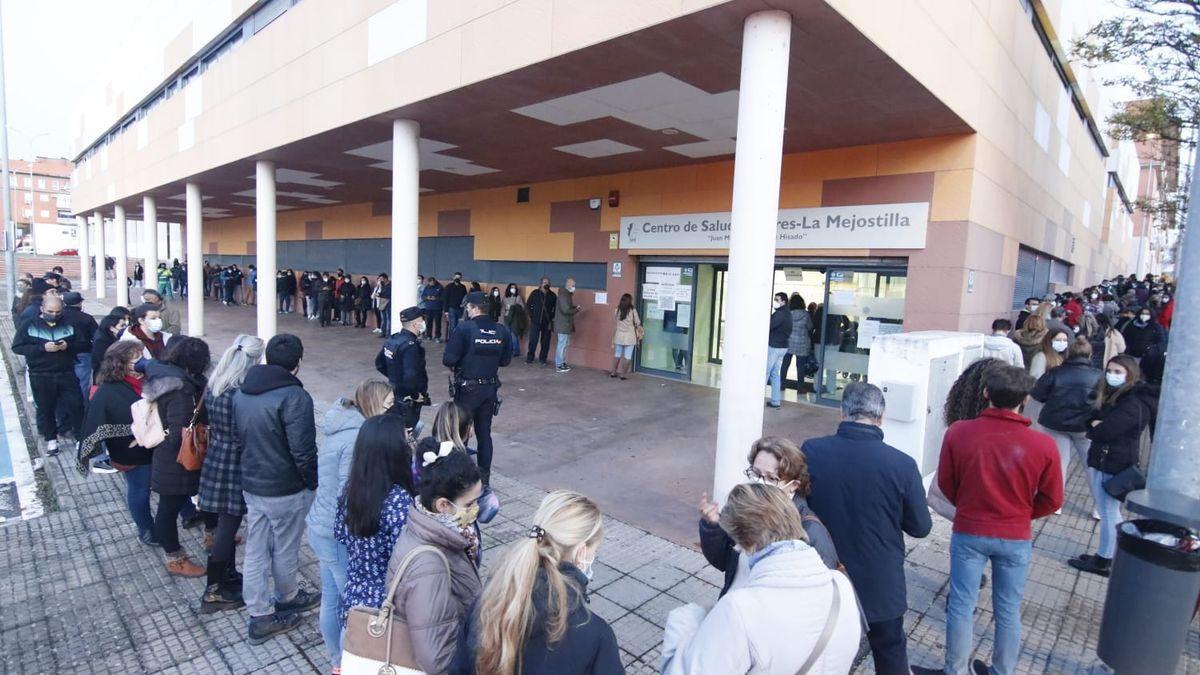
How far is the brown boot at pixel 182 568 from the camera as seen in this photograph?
4043 mm

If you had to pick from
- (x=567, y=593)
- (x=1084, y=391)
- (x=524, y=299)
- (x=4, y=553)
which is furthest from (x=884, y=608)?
(x=524, y=299)

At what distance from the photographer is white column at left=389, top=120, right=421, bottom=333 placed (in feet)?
26.3

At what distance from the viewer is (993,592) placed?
3.04 metres

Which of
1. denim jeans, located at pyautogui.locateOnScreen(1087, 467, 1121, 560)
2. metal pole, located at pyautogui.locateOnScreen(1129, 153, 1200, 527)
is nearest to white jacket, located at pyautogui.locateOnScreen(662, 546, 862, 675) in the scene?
metal pole, located at pyautogui.locateOnScreen(1129, 153, 1200, 527)

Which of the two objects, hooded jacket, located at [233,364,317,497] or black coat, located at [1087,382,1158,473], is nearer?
hooded jacket, located at [233,364,317,497]

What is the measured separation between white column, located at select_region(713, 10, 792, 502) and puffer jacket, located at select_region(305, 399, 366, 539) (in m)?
2.77

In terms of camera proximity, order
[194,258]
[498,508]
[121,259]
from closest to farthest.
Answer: [498,508], [194,258], [121,259]

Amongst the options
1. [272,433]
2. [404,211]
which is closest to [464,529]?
[272,433]

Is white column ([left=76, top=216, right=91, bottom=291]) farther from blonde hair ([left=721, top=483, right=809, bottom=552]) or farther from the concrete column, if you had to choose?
blonde hair ([left=721, top=483, right=809, bottom=552])

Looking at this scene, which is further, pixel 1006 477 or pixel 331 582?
pixel 331 582

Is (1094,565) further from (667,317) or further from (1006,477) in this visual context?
(667,317)

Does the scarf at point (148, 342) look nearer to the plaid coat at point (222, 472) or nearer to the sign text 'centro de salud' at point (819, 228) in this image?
the plaid coat at point (222, 472)

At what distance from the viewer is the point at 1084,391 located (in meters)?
4.89

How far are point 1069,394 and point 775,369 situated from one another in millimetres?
4030
